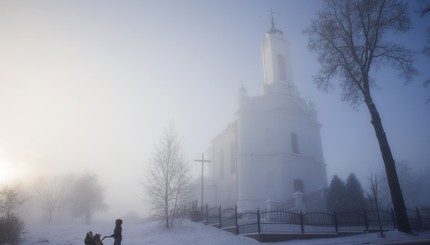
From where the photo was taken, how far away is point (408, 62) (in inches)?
639

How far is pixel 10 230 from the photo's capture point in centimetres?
1581

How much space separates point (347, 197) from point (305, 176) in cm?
714

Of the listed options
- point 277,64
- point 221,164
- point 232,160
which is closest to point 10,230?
point 232,160

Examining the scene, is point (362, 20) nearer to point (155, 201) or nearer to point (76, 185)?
point (155, 201)

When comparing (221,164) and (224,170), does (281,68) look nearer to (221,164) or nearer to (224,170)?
(224,170)

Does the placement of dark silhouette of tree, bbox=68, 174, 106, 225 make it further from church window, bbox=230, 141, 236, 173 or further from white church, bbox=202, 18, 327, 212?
church window, bbox=230, 141, 236, 173

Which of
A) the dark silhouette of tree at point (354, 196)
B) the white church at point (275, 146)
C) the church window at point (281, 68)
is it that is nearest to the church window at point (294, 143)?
the white church at point (275, 146)

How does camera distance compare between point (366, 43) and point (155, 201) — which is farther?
point (155, 201)

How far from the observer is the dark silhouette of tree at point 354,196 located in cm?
2394

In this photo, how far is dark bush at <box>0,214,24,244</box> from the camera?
15505 mm

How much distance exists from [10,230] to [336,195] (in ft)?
78.5

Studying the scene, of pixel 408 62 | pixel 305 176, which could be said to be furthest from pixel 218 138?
pixel 408 62

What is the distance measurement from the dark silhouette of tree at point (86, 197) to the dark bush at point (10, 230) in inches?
1489

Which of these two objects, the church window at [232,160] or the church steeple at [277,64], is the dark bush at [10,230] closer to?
the church window at [232,160]
